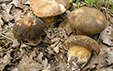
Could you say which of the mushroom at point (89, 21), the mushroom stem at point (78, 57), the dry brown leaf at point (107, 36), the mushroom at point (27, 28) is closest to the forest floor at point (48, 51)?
the dry brown leaf at point (107, 36)

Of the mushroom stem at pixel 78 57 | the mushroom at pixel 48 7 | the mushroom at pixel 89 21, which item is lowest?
the mushroom stem at pixel 78 57

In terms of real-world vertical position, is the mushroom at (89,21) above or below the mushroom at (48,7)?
below

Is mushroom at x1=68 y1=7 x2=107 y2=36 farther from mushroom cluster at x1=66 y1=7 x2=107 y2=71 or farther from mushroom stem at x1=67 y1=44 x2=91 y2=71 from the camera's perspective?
mushroom stem at x1=67 y1=44 x2=91 y2=71

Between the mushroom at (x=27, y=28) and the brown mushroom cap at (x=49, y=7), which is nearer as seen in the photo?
the mushroom at (x=27, y=28)

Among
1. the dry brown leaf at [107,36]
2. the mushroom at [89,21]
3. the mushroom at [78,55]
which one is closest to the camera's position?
the mushroom at [78,55]

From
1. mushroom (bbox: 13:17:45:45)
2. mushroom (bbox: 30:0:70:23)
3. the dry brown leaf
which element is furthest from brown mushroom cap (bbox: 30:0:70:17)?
the dry brown leaf

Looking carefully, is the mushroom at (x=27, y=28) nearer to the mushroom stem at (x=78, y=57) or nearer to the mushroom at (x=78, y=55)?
the mushroom at (x=78, y=55)

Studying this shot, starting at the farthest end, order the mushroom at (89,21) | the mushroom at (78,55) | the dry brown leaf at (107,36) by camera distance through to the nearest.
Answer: the dry brown leaf at (107,36), the mushroom at (89,21), the mushroom at (78,55)

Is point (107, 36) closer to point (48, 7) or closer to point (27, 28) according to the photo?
point (48, 7)
